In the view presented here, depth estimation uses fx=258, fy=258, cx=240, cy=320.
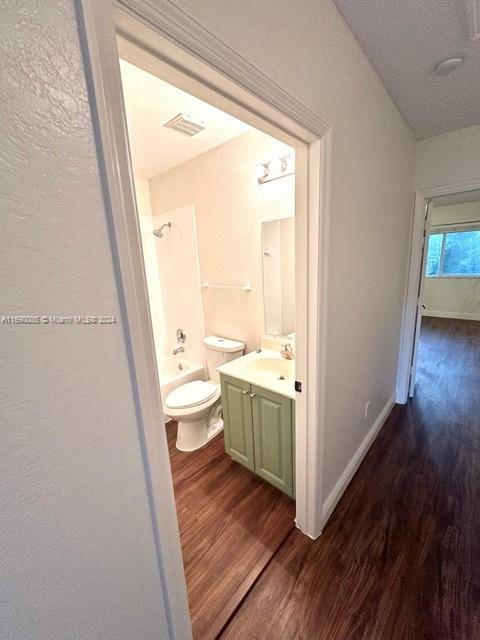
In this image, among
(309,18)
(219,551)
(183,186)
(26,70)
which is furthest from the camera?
(183,186)

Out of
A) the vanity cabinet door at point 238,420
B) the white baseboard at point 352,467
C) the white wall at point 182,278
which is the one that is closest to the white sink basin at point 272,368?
the vanity cabinet door at point 238,420

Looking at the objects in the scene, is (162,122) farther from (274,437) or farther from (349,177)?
(274,437)

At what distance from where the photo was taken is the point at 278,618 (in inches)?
43.9

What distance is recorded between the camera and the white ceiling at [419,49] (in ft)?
3.30

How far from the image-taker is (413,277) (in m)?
2.42

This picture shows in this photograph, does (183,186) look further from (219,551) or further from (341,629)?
(341,629)

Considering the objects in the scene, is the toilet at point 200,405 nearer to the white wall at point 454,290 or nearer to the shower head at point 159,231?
the shower head at point 159,231

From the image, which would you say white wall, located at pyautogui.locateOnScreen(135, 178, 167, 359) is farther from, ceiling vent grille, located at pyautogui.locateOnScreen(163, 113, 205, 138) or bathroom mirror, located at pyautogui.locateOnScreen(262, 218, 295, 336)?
bathroom mirror, located at pyautogui.locateOnScreen(262, 218, 295, 336)

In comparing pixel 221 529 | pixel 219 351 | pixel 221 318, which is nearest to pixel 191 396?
pixel 219 351

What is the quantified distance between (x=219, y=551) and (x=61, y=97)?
189 centimetres

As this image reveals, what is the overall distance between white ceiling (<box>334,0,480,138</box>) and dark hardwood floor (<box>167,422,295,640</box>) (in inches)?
97.3

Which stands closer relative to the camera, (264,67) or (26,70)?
(26,70)

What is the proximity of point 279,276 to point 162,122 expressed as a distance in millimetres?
1332

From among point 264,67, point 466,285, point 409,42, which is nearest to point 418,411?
point 409,42
